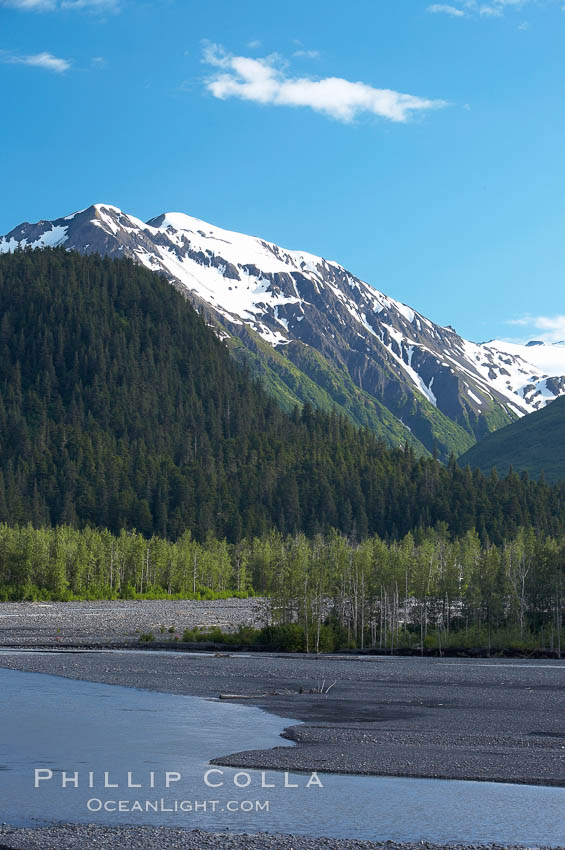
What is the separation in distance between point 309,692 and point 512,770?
22.4 metres

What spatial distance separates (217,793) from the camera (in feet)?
105

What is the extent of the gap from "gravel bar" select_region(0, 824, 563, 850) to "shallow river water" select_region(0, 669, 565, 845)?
0.93 metres

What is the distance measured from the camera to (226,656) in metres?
77.3

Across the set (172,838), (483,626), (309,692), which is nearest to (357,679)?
(309,692)

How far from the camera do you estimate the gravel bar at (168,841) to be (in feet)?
84.5

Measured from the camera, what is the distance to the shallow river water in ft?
93.3

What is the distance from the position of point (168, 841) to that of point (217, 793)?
19.2 ft

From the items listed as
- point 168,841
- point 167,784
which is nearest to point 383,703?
point 167,784

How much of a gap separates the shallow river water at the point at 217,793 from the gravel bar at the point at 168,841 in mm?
927

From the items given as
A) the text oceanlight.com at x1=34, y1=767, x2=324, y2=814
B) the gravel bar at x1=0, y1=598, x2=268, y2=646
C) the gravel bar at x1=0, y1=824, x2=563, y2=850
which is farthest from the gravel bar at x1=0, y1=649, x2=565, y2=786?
the gravel bar at x1=0, y1=598, x2=268, y2=646

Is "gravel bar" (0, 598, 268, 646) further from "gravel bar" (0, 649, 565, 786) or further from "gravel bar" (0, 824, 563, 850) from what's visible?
"gravel bar" (0, 824, 563, 850)

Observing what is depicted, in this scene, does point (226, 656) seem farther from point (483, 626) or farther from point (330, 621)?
point (483, 626)

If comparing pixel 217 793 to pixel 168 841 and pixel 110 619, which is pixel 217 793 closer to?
pixel 168 841

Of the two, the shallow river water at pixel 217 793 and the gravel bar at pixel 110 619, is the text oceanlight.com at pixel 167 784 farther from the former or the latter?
the gravel bar at pixel 110 619
